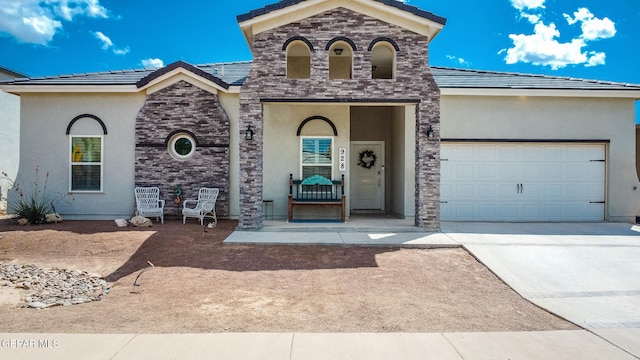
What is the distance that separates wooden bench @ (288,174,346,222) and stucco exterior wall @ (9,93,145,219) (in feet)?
16.3

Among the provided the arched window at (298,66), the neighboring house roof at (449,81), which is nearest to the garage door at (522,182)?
the neighboring house roof at (449,81)

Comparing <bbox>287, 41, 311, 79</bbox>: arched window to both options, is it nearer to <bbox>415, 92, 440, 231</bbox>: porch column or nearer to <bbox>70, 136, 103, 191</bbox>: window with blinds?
<bbox>415, 92, 440, 231</bbox>: porch column

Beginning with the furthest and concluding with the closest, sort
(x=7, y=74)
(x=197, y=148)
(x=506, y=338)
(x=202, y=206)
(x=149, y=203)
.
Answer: (x=7, y=74)
(x=197, y=148)
(x=149, y=203)
(x=202, y=206)
(x=506, y=338)

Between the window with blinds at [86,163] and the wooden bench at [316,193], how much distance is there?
236 inches

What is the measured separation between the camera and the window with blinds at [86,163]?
11.7m

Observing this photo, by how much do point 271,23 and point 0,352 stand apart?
8.79 meters

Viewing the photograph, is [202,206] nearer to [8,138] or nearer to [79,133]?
[79,133]

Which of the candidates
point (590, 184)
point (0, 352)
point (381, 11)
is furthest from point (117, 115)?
point (590, 184)

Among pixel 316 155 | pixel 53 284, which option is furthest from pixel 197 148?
pixel 53 284

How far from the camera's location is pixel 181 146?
38.4 feet

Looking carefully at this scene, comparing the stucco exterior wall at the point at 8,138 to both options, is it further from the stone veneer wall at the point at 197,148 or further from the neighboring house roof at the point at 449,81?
the stone veneer wall at the point at 197,148

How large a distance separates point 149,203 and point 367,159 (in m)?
7.38

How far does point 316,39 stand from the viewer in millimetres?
10109

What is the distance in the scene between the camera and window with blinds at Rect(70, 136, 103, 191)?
38.5 ft
